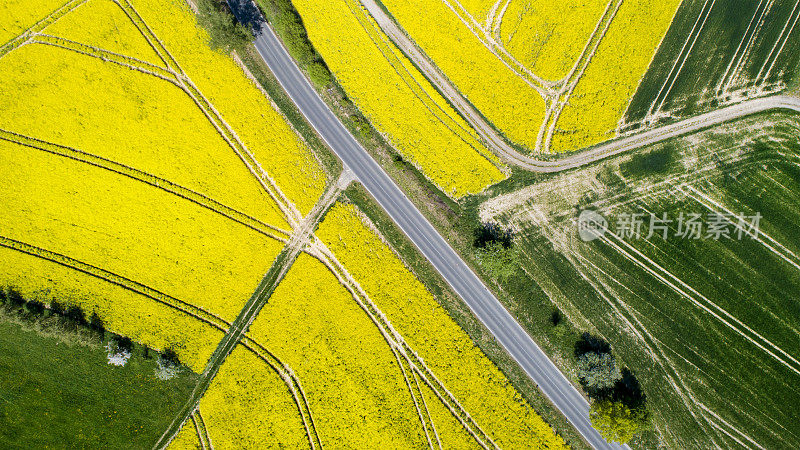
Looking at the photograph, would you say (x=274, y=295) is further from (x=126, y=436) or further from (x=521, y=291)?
(x=521, y=291)

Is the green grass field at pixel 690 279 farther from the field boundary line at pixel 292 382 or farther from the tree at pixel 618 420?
the field boundary line at pixel 292 382

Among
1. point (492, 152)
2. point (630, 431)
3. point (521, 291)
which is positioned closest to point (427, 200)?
point (492, 152)

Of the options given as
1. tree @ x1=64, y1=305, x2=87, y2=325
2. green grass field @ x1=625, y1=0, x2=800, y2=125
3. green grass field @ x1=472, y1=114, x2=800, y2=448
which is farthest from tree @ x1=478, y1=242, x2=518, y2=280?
tree @ x1=64, y1=305, x2=87, y2=325

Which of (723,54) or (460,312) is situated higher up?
(723,54)

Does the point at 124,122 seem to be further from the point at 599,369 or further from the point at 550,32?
the point at 599,369

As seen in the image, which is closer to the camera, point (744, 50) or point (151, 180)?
point (151, 180)

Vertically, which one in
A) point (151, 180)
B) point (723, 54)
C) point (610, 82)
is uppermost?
point (151, 180)

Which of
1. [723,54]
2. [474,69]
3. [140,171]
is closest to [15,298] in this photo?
[140,171]
